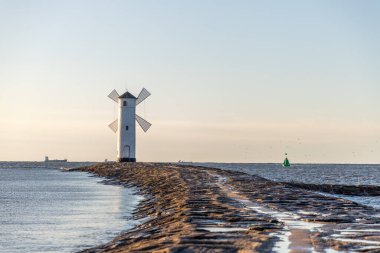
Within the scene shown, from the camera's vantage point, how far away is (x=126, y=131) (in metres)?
86.4

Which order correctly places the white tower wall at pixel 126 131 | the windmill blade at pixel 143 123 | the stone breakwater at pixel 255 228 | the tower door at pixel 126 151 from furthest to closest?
the windmill blade at pixel 143 123 → the tower door at pixel 126 151 → the white tower wall at pixel 126 131 → the stone breakwater at pixel 255 228

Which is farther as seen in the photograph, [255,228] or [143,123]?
[143,123]

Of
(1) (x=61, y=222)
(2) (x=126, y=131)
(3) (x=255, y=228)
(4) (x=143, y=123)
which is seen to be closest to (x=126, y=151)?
(2) (x=126, y=131)

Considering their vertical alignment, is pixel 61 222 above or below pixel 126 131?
below

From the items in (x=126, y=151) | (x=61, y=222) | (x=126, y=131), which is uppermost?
(x=126, y=131)

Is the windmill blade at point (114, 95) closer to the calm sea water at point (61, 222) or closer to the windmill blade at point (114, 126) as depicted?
the windmill blade at point (114, 126)

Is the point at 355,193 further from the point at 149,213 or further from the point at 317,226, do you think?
the point at 317,226

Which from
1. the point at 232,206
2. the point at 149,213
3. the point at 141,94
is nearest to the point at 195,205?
the point at 232,206

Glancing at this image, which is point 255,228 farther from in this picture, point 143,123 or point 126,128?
point 143,123

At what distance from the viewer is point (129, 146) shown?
286 ft

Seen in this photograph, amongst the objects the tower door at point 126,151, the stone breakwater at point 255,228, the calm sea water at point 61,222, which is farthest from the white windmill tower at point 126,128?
the stone breakwater at point 255,228

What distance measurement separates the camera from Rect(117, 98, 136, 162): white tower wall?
8650 cm

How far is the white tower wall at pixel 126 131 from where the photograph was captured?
86500 millimetres

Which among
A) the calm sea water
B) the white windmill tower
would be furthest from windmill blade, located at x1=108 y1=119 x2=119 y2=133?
the calm sea water
